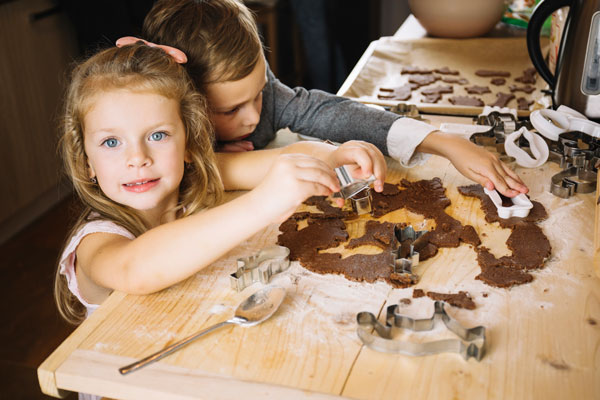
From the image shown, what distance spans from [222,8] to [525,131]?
2.18 feet

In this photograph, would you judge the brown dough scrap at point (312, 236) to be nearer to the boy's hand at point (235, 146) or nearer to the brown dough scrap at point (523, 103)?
the boy's hand at point (235, 146)

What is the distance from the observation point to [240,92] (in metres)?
1.14

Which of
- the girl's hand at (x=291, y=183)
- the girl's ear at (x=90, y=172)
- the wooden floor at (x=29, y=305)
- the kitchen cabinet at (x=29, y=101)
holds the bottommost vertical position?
the wooden floor at (x=29, y=305)

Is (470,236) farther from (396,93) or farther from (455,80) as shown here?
(455,80)

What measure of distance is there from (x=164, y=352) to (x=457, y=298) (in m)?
0.38

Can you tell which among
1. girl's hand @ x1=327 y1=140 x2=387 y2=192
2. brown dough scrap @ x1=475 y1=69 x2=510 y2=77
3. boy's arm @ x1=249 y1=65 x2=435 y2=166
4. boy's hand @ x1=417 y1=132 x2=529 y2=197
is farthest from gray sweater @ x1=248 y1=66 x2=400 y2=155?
brown dough scrap @ x1=475 y1=69 x2=510 y2=77

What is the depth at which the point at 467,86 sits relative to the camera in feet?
5.44

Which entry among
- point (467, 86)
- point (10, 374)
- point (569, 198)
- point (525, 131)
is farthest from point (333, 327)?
point (10, 374)

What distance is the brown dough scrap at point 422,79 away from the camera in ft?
5.47

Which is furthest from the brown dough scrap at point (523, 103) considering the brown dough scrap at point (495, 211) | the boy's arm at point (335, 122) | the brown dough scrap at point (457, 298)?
the brown dough scrap at point (457, 298)

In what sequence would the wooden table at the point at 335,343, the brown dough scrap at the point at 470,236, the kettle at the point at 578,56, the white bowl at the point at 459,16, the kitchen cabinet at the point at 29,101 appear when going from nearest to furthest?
the wooden table at the point at 335,343
the brown dough scrap at the point at 470,236
the kettle at the point at 578,56
the white bowl at the point at 459,16
the kitchen cabinet at the point at 29,101

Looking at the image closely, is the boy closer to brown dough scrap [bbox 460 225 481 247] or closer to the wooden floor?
brown dough scrap [bbox 460 225 481 247]

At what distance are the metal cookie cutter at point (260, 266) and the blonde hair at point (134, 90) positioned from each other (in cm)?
26

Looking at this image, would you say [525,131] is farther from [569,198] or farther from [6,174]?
[6,174]
